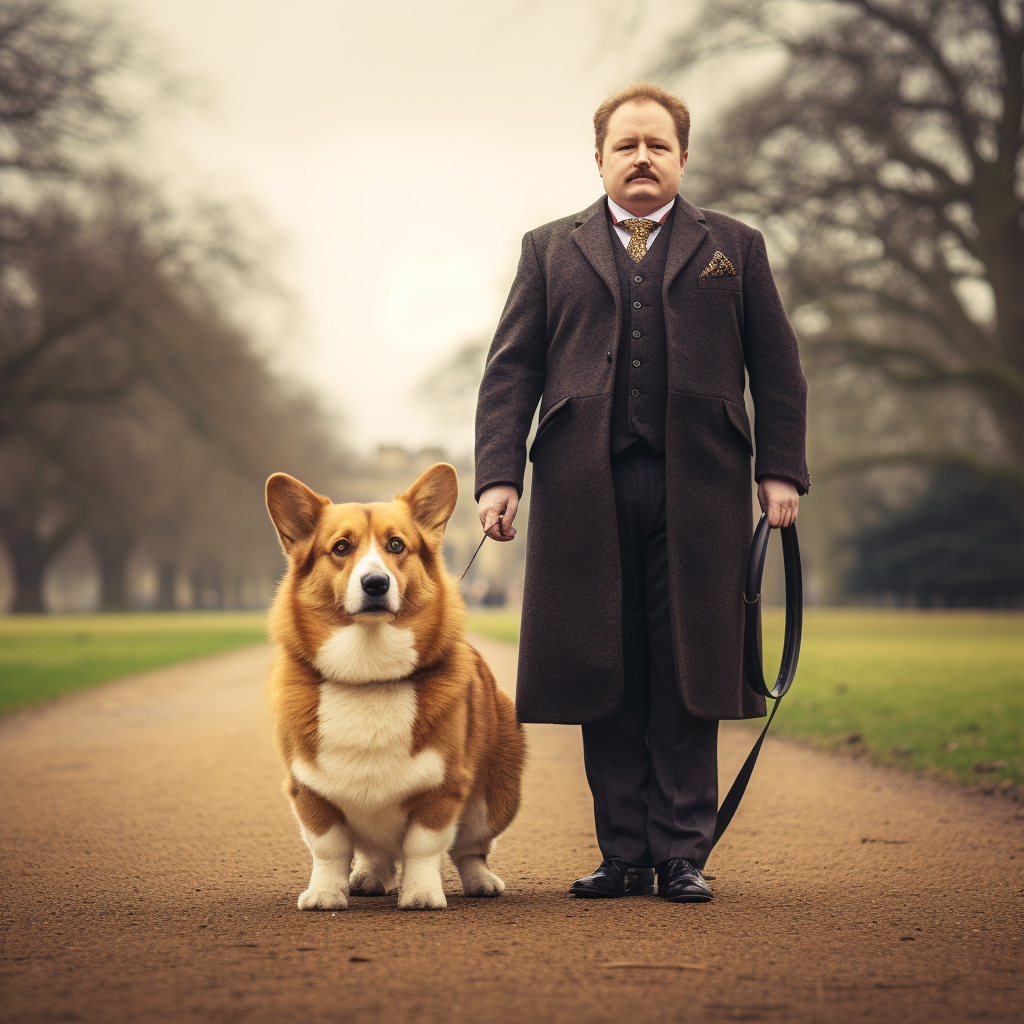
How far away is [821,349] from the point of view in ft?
62.8

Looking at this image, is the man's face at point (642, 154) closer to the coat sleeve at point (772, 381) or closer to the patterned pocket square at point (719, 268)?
the patterned pocket square at point (719, 268)

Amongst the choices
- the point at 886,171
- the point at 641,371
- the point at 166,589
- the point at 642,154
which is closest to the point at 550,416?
the point at 641,371

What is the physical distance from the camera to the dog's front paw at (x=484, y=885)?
11.8 feet

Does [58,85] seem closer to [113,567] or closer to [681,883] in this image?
[681,883]

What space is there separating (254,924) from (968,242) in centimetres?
1903

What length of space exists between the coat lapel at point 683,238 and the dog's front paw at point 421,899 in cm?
186

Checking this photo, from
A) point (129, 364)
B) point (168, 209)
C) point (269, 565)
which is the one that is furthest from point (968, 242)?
point (269, 565)

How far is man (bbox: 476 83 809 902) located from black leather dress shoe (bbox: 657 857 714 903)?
0.02 m

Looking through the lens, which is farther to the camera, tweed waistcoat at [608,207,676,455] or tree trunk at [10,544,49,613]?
tree trunk at [10,544,49,613]

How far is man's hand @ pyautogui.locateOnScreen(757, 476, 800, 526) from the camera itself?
3723mm

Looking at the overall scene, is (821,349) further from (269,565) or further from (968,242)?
(269,565)

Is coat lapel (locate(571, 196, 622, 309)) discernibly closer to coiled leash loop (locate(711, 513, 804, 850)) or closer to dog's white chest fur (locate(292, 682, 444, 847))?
coiled leash loop (locate(711, 513, 804, 850))

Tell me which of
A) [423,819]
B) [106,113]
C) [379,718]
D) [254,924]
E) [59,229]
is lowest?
[254,924]

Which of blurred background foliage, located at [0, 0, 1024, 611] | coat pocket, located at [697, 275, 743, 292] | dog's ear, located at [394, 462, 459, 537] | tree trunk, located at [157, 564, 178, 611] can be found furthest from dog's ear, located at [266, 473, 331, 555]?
tree trunk, located at [157, 564, 178, 611]
